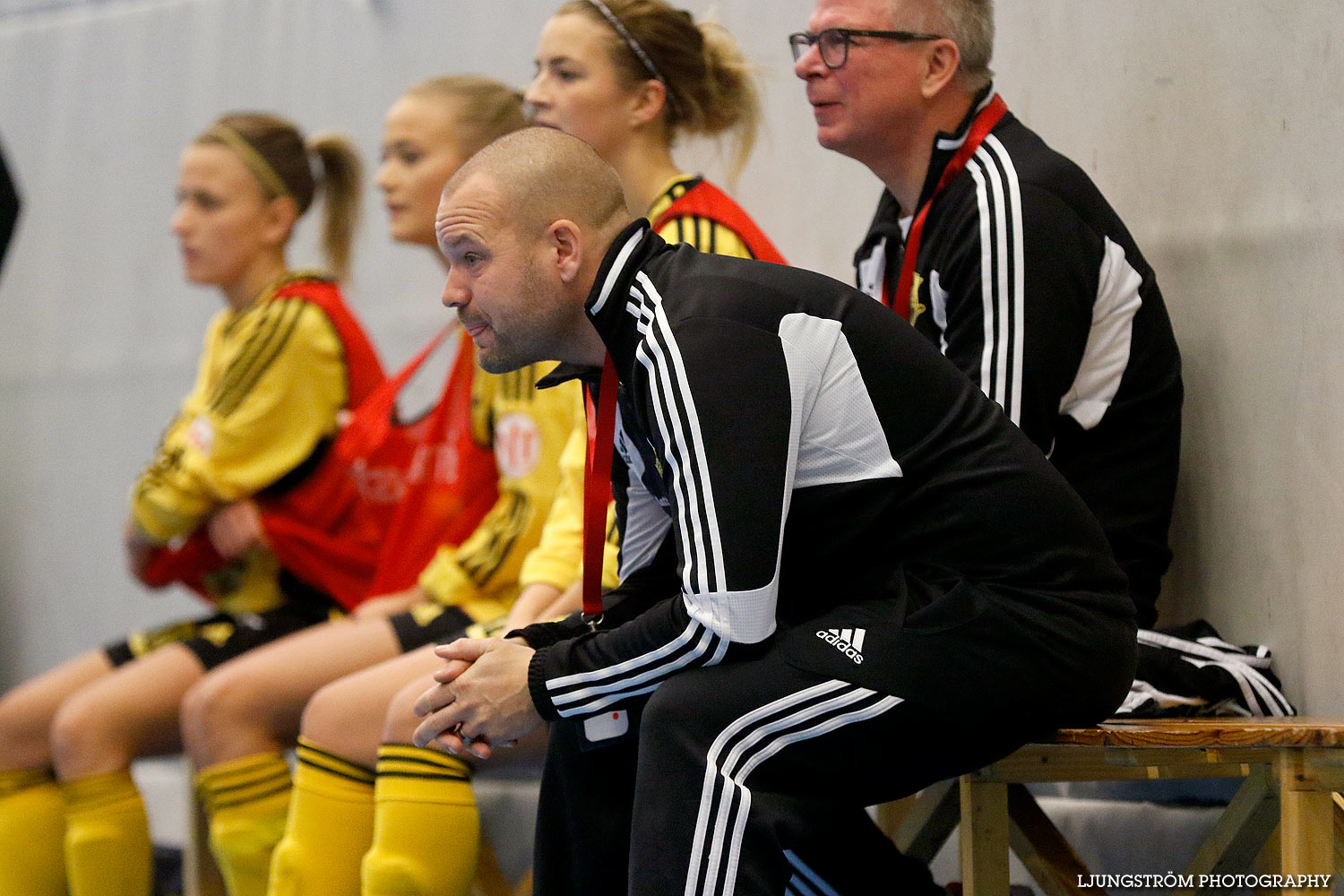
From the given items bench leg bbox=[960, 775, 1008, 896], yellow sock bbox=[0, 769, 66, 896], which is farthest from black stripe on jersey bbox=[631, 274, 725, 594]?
yellow sock bbox=[0, 769, 66, 896]

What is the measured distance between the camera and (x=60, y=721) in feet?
8.63

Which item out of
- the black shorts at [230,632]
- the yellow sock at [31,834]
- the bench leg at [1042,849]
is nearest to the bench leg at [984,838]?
the bench leg at [1042,849]

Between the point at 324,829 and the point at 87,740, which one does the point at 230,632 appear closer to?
the point at 87,740

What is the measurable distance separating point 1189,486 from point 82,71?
3289mm

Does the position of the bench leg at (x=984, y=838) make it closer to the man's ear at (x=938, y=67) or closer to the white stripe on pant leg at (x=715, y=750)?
the white stripe on pant leg at (x=715, y=750)

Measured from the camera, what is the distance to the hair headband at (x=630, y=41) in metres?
2.43

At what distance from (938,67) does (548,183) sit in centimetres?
72

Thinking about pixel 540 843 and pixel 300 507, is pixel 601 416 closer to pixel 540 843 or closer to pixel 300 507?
pixel 540 843

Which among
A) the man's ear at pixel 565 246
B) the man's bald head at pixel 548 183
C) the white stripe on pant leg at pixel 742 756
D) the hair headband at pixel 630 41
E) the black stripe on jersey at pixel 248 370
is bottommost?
the white stripe on pant leg at pixel 742 756

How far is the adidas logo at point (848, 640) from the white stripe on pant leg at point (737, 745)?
0.10 ft

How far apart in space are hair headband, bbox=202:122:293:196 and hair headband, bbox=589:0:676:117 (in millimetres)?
943

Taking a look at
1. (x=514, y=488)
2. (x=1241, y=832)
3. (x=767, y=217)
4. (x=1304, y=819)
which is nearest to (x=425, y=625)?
(x=514, y=488)

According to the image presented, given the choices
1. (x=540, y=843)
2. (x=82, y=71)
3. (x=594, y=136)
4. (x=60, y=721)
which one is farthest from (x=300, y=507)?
(x=82, y=71)

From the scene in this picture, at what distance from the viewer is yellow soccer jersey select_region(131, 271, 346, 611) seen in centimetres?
275
